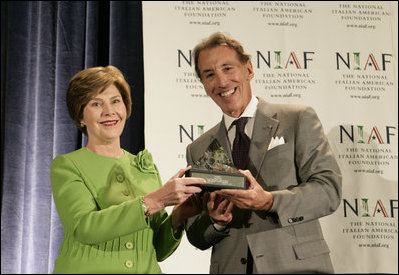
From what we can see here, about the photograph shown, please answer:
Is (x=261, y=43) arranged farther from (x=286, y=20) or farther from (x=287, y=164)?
(x=287, y=164)

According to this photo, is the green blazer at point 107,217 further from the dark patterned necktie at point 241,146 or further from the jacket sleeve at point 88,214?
the dark patterned necktie at point 241,146

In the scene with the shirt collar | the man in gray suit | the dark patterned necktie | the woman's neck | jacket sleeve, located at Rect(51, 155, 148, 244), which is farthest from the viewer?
the shirt collar

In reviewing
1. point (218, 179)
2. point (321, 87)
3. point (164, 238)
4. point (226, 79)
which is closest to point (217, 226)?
point (164, 238)

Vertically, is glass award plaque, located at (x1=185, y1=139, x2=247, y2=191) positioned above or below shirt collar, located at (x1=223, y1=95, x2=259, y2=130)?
below

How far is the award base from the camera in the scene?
2.52 meters

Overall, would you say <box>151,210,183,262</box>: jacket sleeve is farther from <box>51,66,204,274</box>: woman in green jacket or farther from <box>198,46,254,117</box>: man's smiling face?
<box>198,46,254,117</box>: man's smiling face

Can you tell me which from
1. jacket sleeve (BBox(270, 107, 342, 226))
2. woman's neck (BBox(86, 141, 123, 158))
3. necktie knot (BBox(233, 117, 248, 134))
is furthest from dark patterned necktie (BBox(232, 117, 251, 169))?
woman's neck (BBox(86, 141, 123, 158))

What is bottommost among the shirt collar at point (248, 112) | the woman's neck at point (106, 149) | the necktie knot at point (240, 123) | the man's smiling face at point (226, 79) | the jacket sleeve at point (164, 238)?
the jacket sleeve at point (164, 238)

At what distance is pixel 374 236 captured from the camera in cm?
369

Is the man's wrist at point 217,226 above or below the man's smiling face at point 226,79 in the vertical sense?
below

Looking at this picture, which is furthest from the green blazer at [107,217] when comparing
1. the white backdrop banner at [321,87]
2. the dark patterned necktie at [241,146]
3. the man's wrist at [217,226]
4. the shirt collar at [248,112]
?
the white backdrop banner at [321,87]

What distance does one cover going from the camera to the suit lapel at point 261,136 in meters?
2.87

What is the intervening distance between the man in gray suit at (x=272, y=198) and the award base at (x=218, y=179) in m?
0.03

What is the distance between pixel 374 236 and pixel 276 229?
3.90ft
